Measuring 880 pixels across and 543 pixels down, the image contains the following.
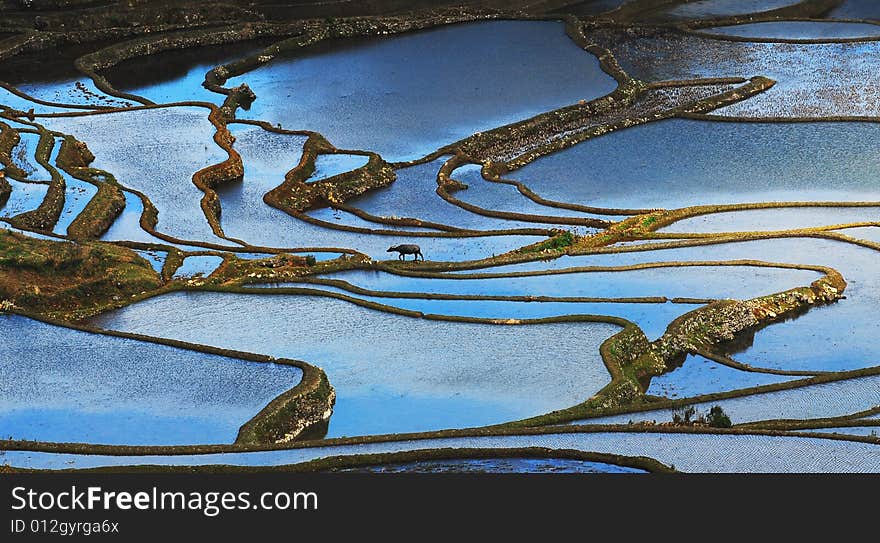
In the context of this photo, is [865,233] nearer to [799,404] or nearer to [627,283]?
[627,283]

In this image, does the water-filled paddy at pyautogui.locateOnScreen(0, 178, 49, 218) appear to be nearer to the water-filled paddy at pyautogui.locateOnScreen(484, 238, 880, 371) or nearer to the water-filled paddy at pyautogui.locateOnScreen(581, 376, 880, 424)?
the water-filled paddy at pyautogui.locateOnScreen(484, 238, 880, 371)

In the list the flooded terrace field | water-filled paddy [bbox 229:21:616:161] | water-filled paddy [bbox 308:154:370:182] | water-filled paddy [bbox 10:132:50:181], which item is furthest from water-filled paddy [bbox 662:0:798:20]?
water-filled paddy [bbox 10:132:50:181]

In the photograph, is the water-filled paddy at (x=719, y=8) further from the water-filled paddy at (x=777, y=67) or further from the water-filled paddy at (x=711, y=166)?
the water-filled paddy at (x=711, y=166)

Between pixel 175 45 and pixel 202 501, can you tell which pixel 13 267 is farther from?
pixel 175 45

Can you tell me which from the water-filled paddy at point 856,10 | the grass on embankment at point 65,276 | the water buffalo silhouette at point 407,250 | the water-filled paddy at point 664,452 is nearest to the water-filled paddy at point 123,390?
the water-filled paddy at point 664,452

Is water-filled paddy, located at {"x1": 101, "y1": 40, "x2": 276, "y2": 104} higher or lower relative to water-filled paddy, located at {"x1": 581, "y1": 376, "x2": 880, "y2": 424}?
lower
